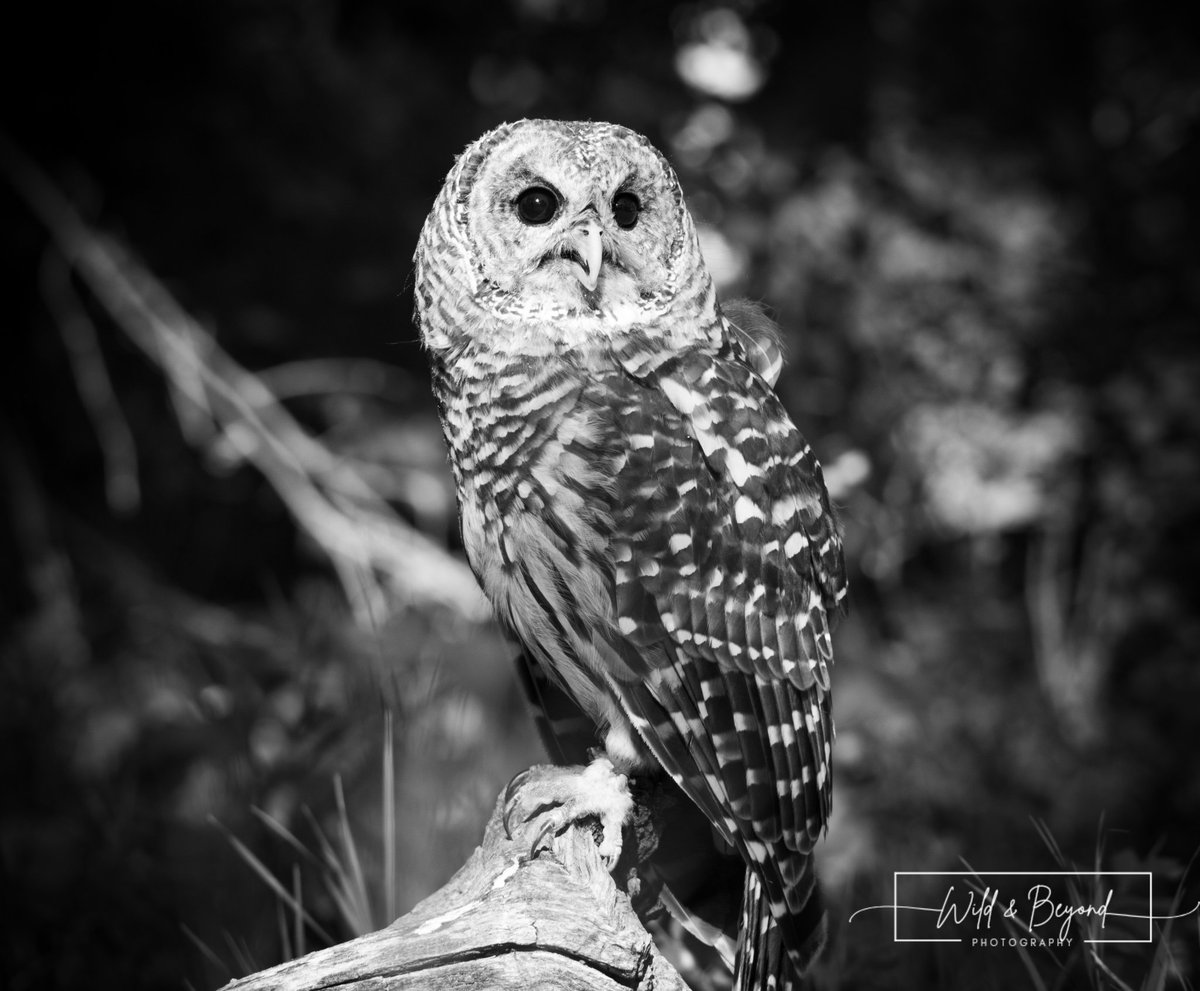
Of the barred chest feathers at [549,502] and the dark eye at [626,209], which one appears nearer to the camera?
the barred chest feathers at [549,502]

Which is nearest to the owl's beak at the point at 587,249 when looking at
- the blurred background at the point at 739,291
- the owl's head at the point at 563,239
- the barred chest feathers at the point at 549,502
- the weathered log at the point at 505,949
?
the owl's head at the point at 563,239

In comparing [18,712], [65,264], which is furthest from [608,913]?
[65,264]

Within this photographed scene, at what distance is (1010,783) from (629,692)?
196 cm

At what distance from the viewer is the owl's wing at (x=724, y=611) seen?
1.88 meters

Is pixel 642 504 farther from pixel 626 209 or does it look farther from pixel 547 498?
pixel 626 209

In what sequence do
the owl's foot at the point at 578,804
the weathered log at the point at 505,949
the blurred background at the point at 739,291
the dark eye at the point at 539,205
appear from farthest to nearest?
the blurred background at the point at 739,291, the dark eye at the point at 539,205, the owl's foot at the point at 578,804, the weathered log at the point at 505,949

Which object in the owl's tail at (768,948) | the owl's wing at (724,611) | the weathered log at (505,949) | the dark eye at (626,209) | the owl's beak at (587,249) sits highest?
the dark eye at (626,209)

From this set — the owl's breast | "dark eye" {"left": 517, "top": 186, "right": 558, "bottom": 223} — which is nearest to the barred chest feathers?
the owl's breast

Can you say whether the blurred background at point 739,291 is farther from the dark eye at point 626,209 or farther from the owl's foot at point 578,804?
the dark eye at point 626,209

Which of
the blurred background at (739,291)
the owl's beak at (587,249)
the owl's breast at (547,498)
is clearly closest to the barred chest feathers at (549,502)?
the owl's breast at (547,498)

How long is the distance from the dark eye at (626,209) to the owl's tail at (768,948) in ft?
3.81

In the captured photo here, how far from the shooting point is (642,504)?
1.90 m

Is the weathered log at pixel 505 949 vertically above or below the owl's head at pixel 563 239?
below

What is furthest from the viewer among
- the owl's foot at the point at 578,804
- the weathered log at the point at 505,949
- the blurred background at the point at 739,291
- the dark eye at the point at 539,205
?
the blurred background at the point at 739,291
